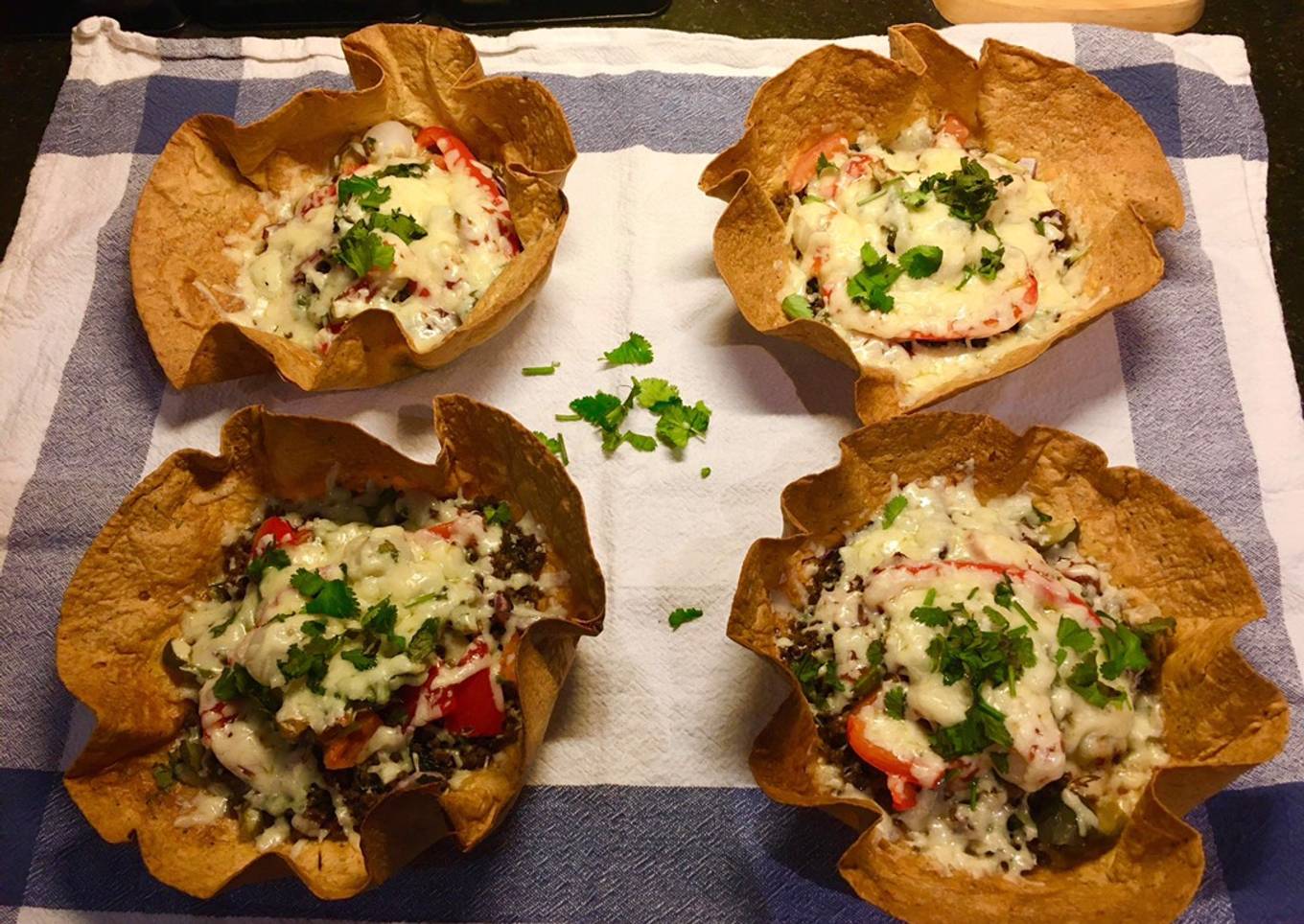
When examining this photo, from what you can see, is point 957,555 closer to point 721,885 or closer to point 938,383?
point 938,383

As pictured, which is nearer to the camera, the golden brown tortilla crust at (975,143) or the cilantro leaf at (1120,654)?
the cilantro leaf at (1120,654)

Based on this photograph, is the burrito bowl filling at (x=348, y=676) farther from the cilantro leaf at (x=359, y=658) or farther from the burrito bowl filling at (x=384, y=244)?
the burrito bowl filling at (x=384, y=244)

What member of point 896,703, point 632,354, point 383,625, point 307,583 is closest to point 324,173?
point 632,354

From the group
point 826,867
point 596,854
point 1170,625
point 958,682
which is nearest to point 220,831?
point 596,854

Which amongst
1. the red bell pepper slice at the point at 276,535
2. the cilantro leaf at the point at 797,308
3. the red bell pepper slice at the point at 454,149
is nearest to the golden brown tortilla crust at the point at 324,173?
the red bell pepper slice at the point at 454,149

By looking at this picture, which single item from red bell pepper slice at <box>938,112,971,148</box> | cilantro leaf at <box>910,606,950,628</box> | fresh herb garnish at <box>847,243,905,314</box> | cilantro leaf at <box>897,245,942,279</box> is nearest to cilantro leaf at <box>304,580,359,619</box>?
cilantro leaf at <box>910,606,950,628</box>

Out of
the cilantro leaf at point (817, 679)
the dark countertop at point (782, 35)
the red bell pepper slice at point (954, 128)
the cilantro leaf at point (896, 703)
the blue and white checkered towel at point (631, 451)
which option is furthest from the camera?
the dark countertop at point (782, 35)

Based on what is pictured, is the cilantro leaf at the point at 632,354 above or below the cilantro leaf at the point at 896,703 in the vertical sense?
above
